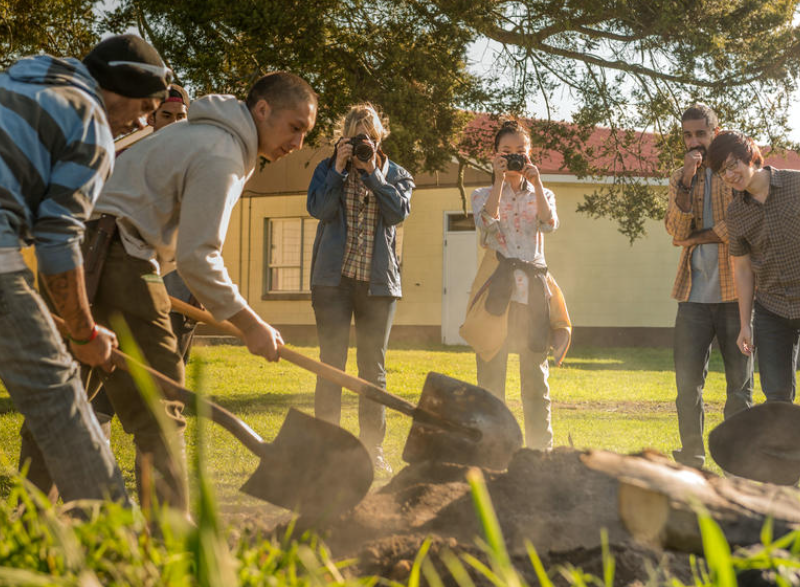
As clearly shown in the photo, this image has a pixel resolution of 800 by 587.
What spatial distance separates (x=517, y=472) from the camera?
10.8 ft

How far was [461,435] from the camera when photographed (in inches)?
143

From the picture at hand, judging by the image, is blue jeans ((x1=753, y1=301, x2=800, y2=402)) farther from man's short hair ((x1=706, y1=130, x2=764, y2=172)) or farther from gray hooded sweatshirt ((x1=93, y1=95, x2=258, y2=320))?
gray hooded sweatshirt ((x1=93, y1=95, x2=258, y2=320))

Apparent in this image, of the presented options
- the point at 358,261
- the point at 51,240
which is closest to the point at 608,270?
the point at 358,261

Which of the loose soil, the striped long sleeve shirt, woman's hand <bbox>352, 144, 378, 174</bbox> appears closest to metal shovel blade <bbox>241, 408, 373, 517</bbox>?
the loose soil

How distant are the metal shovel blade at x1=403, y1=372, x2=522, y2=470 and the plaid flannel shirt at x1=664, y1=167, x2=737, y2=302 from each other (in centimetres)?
185

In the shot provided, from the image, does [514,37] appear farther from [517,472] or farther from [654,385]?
[517,472]

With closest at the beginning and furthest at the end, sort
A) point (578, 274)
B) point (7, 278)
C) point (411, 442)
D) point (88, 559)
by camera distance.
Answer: point (88, 559) → point (7, 278) → point (411, 442) → point (578, 274)

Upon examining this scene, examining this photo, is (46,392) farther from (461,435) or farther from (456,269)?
(456,269)

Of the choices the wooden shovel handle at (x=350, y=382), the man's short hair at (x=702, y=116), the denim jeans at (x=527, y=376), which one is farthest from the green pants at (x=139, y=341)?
the man's short hair at (x=702, y=116)

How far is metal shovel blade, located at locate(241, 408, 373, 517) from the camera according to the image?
3092 mm

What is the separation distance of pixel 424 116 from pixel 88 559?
8364 mm

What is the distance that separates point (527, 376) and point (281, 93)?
8.45 ft

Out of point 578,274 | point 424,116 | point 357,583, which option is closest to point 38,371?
point 357,583

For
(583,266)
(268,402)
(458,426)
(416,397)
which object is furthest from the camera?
(583,266)
